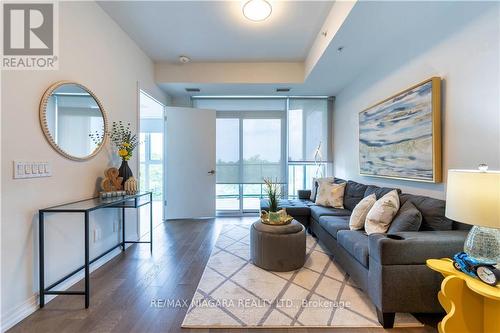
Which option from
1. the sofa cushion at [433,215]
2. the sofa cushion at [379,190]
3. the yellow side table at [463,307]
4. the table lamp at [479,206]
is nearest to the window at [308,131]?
the sofa cushion at [379,190]

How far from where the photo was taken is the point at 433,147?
82.7 inches

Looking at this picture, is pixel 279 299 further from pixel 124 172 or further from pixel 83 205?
pixel 124 172

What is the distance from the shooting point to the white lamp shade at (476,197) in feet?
3.89

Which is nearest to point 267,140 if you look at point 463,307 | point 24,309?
point 463,307

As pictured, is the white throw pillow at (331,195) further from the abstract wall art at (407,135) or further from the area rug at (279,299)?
the area rug at (279,299)

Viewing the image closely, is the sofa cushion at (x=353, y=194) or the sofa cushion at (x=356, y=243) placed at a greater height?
the sofa cushion at (x=353, y=194)

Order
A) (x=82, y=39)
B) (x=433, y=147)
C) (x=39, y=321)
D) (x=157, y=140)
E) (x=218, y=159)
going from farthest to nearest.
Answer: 1. (x=157, y=140)
2. (x=218, y=159)
3. (x=82, y=39)
4. (x=433, y=147)
5. (x=39, y=321)

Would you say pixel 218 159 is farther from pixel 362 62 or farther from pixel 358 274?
pixel 358 274

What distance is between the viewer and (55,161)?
6.47ft

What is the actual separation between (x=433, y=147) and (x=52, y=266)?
351cm

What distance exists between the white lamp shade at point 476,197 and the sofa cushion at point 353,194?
6.02ft

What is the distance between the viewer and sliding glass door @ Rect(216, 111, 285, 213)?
16.0 feet

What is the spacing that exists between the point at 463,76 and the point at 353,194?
6.07 feet

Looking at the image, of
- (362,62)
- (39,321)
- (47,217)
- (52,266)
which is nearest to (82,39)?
Answer: (47,217)
